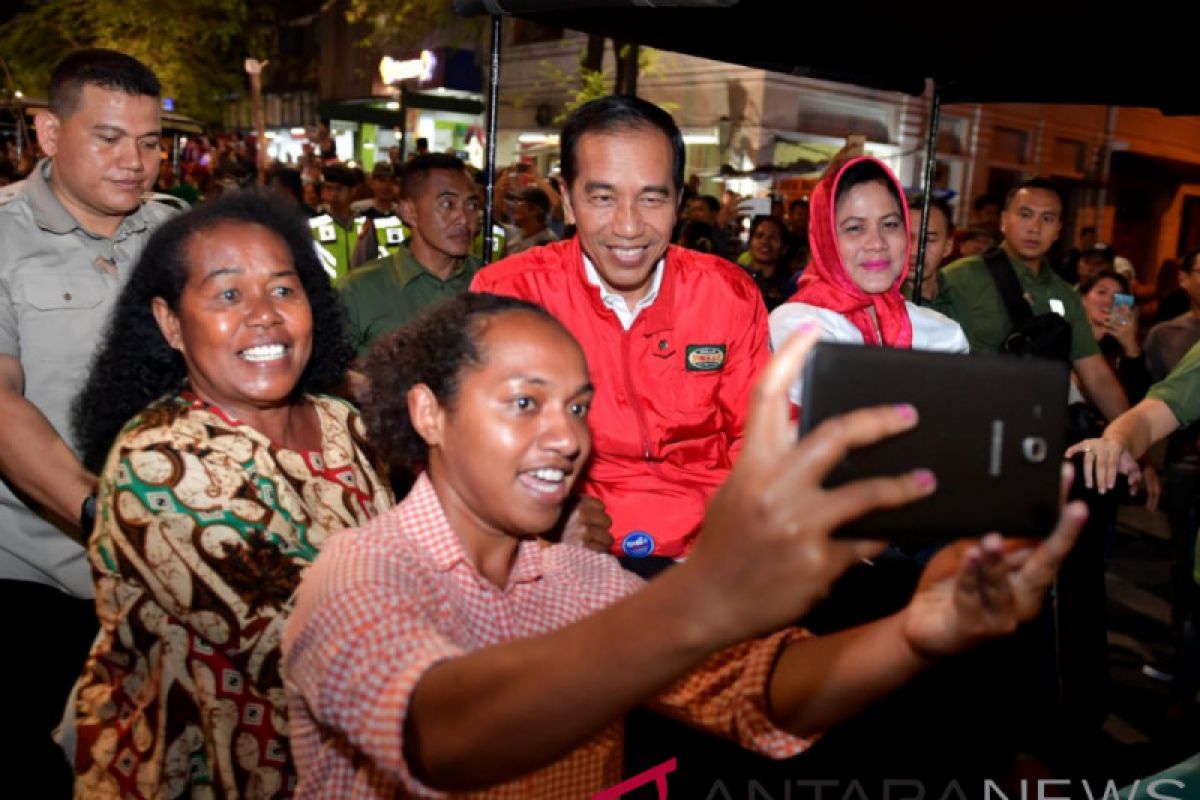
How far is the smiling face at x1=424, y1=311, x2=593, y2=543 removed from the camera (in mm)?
1637

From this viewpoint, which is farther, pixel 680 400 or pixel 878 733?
pixel 878 733

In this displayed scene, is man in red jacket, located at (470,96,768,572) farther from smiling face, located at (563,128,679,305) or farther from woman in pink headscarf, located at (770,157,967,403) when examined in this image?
woman in pink headscarf, located at (770,157,967,403)

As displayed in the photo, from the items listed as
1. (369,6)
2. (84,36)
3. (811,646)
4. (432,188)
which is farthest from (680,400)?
(84,36)

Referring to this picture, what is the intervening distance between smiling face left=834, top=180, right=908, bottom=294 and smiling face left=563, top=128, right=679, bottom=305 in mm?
729

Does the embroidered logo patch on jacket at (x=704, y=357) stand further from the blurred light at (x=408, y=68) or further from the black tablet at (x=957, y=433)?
the blurred light at (x=408, y=68)

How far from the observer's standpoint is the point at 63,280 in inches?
123

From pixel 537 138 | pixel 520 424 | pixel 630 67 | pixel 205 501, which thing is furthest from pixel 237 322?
pixel 537 138

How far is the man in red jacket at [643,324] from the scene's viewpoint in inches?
118

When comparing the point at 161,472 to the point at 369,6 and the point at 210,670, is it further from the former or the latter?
the point at 369,6

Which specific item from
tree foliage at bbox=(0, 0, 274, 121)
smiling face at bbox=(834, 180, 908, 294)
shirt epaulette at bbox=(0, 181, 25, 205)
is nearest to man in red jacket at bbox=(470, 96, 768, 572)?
smiling face at bbox=(834, 180, 908, 294)

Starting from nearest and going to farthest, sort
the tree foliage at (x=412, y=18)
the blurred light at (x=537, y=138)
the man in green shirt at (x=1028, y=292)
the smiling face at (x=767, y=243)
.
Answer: the man in green shirt at (x=1028, y=292) < the smiling face at (x=767, y=243) < the tree foliage at (x=412, y=18) < the blurred light at (x=537, y=138)

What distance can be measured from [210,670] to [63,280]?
1677 mm

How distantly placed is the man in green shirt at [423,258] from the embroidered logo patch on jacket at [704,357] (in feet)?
8.14

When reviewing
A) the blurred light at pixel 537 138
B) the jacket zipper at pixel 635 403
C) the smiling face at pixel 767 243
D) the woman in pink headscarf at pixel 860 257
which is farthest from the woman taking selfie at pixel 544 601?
the blurred light at pixel 537 138
